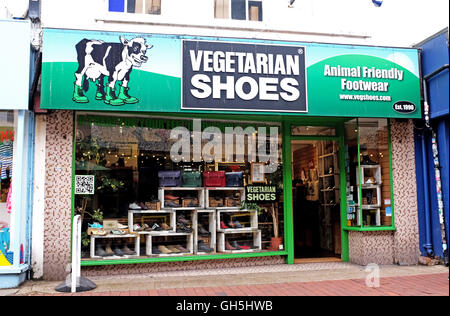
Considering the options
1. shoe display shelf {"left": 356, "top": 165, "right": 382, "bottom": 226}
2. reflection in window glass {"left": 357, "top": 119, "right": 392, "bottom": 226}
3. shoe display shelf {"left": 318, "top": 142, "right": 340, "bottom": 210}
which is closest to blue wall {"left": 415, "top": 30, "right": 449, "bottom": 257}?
reflection in window glass {"left": 357, "top": 119, "right": 392, "bottom": 226}

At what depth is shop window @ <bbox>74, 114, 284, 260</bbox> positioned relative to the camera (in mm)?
8281

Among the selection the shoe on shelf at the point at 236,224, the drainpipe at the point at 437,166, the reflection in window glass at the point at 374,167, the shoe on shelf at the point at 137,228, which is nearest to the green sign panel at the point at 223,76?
the drainpipe at the point at 437,166

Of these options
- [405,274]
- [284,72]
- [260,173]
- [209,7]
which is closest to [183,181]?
[260,173]

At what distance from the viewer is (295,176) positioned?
11.2m

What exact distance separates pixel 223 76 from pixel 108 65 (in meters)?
2.06

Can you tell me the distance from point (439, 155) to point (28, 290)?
26.0 ft

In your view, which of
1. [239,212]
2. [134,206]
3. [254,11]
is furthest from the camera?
[254,11]

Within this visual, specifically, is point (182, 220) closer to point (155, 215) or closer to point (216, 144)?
point (155, 215)

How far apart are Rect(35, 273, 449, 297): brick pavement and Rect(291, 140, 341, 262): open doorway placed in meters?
2.14

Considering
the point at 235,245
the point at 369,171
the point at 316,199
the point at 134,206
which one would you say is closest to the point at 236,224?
the point at 235,245

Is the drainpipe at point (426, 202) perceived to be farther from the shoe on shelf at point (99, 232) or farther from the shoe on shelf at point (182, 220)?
the shoe on shelf at point (99, 232)

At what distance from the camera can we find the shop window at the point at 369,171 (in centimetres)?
912

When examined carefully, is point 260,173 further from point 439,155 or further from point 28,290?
point 28,290

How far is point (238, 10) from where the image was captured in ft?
30.1
